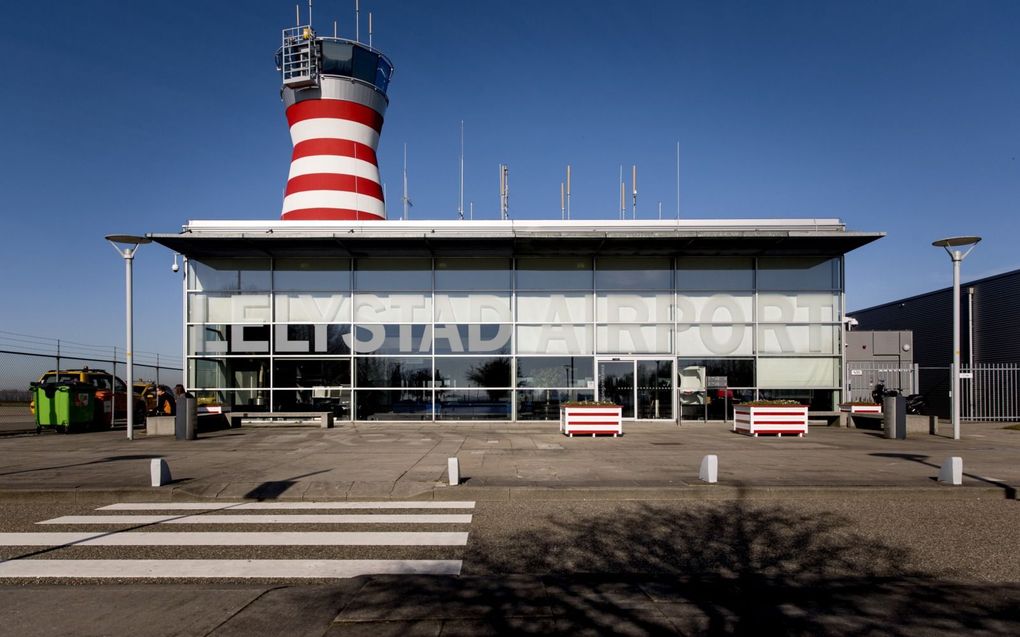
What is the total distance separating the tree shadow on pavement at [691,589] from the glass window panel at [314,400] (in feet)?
54.2

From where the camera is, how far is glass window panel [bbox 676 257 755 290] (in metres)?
23.5

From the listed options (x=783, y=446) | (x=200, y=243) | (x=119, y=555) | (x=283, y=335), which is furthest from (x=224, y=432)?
(x=783, y=446)

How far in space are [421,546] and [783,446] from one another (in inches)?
482

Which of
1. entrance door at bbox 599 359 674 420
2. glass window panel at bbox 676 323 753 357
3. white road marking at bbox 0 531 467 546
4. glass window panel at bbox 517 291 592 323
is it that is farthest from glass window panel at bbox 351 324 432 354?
white road marking at bbox 0 531 467 546

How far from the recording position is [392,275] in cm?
2361

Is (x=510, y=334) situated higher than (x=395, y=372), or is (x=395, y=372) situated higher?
(x=510, y=334)

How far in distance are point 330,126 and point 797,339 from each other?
73.9 ft

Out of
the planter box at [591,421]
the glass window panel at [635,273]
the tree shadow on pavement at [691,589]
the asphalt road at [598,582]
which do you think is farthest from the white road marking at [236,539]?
the glass window panel at [635,273]

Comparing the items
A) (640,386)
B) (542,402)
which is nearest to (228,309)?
(542,402)

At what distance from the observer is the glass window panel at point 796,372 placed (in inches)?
906

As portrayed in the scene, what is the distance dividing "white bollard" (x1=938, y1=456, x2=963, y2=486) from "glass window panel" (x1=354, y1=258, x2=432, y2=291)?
17107 mm

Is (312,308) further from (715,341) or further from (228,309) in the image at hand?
(715,341)

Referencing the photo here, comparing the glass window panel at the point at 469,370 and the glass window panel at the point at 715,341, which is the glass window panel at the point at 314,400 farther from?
the glass window panel at the point at 715,341

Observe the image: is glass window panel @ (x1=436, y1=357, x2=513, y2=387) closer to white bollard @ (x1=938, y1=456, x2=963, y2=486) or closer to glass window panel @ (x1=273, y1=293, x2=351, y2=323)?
glass window panel @ (x1=273, y1=293, x2=351, y2=323)
